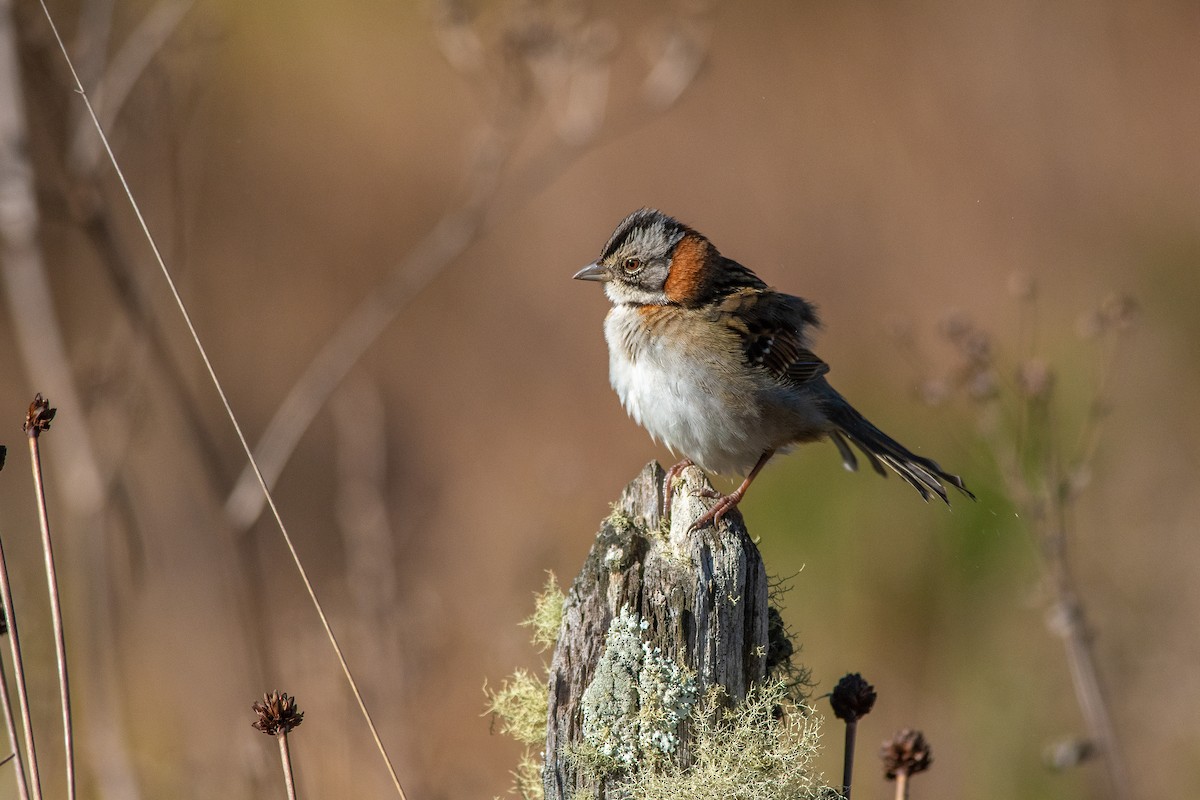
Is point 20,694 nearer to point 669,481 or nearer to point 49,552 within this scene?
point 49,552

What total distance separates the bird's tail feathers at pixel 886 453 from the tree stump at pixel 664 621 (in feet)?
5.52

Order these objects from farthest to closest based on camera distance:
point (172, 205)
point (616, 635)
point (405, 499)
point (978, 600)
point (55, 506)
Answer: point (405, 499) → point (55, 506) → point (978, 600) → point (172, 205) → point (616, 635)

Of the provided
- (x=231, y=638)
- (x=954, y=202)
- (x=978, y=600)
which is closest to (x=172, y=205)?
(x=231, y=638)

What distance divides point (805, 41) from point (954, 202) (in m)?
1.73

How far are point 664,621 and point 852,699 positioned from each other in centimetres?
40

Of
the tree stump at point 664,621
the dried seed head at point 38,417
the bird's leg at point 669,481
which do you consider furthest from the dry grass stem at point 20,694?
the bird's leg at point 669,481

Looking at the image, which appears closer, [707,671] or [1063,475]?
[707,671]

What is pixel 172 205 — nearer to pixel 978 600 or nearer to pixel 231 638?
pixel 231 638

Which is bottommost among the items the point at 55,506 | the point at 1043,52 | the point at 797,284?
the point at 55,506

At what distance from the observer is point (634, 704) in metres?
2.20

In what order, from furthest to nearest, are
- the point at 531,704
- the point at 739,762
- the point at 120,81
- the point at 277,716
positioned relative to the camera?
the point at 120,81 → the point at 531,704 → the point at 739,762 → the point at 277,716

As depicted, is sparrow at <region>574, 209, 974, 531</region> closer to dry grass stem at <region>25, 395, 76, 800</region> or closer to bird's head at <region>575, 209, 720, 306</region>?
bird's head at <region>575, 209, 720, 306</region>

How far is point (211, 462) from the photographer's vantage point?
443cm

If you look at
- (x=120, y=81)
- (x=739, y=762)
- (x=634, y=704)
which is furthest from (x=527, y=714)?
(x=120, y=81)
